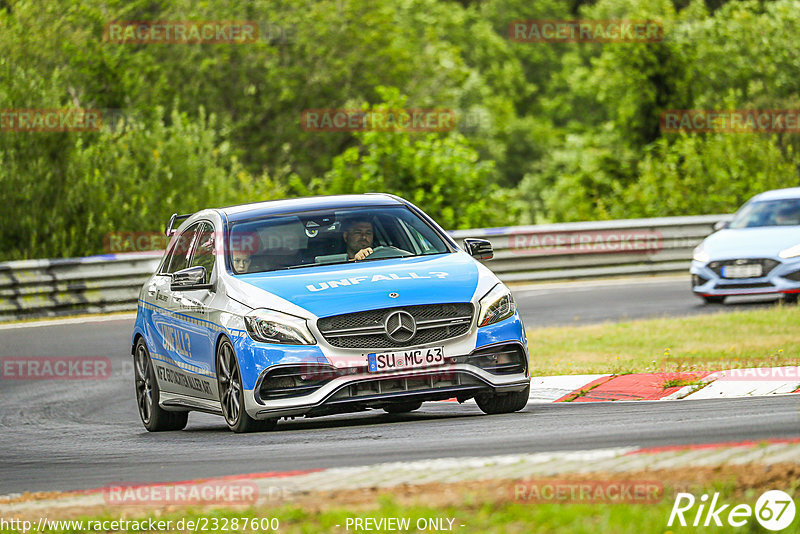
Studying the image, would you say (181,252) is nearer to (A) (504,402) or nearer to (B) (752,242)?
(A) (504,402)

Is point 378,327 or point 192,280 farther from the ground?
point 192,280

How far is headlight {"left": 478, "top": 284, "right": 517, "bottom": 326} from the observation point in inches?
363

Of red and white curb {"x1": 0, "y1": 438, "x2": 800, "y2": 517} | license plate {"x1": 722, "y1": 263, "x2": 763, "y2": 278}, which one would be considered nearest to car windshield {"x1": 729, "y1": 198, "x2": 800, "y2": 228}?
license plate {"x1": 722, "y1": 263, "x2": 763, "y2": 278}

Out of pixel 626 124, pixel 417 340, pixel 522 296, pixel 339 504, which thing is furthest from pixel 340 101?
pixel 339 504

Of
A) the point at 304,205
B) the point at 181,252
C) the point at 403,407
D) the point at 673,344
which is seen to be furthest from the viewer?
the point at 673,344

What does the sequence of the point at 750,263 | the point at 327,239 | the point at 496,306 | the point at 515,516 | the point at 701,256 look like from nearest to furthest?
the point at 515,516, the point at 496,306, the point at 327,239, the point at 750,263, the point at 701,256

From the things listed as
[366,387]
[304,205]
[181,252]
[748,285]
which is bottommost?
[748,285]

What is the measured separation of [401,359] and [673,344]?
6030mm

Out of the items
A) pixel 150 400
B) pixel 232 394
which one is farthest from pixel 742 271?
pixel 232 394

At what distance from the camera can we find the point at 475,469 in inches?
243

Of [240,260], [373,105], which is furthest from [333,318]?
[373,105]

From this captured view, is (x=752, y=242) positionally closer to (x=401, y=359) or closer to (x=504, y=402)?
(x=504, y=402)

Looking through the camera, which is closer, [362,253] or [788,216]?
[362,253]

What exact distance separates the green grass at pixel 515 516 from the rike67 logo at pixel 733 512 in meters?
0.02
